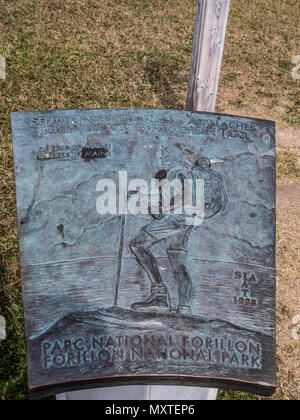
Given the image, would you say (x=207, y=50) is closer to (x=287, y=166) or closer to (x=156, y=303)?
(x=156, y=303)

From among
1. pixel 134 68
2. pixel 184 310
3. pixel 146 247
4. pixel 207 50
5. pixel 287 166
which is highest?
pixel 134 68

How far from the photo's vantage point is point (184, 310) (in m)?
1.90

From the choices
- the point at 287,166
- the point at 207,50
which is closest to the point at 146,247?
the point at 207,50

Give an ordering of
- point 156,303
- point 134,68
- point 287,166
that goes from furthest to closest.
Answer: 1. point 134,68
2. point 287,166
3. point 156,303

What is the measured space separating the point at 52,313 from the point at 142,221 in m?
0.54

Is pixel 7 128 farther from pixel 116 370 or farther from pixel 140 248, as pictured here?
pixel 116 370

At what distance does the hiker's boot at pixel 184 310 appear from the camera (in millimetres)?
1897

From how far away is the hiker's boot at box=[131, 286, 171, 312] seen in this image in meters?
1.89

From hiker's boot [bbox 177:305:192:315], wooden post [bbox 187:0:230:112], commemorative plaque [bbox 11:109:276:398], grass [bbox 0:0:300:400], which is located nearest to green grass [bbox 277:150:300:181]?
grass [bbox 0:0:300:400]

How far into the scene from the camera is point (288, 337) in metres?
3.35

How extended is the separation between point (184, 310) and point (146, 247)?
306 mm

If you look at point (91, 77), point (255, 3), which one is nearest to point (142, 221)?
point (91, 77)

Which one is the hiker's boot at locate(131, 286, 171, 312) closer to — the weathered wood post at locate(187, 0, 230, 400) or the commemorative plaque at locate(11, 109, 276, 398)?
the commemorative plaque at locate(11, 109, 276, 398)

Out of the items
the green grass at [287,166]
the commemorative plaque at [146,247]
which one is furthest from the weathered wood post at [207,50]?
the green grass at [287,166]
